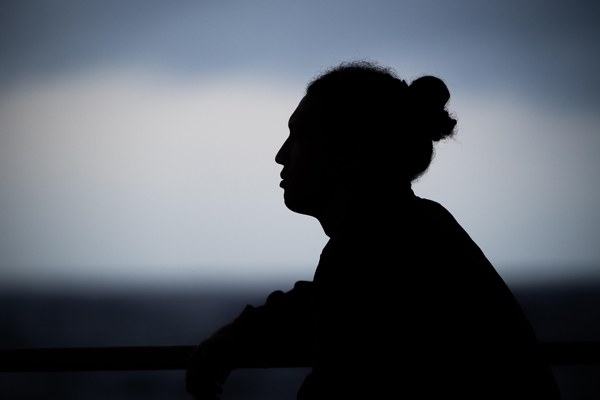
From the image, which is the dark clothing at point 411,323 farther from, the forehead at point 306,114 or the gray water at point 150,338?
the gray water at point 150,338

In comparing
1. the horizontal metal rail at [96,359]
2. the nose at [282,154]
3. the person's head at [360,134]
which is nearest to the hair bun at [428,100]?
the person's head at [360,134]

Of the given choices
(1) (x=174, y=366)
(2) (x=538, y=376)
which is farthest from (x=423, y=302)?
(1) (x=174, y=366)

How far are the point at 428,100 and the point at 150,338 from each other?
25.0m

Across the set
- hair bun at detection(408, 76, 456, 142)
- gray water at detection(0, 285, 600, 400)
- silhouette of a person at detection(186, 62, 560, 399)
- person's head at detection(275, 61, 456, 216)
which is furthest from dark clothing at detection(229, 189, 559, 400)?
gray water at detection(0, 285, 600, 400)

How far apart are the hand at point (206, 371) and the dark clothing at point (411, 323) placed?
12.6 inches

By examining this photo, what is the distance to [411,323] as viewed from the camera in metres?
0.51

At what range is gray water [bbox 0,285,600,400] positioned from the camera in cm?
1611

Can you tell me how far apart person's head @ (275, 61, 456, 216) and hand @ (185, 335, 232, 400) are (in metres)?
0.32

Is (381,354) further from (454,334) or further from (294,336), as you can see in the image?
(294,336)

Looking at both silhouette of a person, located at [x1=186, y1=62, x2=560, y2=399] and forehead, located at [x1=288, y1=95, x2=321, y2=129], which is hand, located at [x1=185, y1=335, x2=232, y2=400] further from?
forehead, located at [x1=288, y1=95, x2=321, y2=129]

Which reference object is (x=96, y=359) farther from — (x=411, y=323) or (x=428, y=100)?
(x=428, y=100)

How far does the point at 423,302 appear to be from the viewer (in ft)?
1.70

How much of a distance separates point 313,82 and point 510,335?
611 mm

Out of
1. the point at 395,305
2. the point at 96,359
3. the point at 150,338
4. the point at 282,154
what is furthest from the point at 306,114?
the point at 150,338
